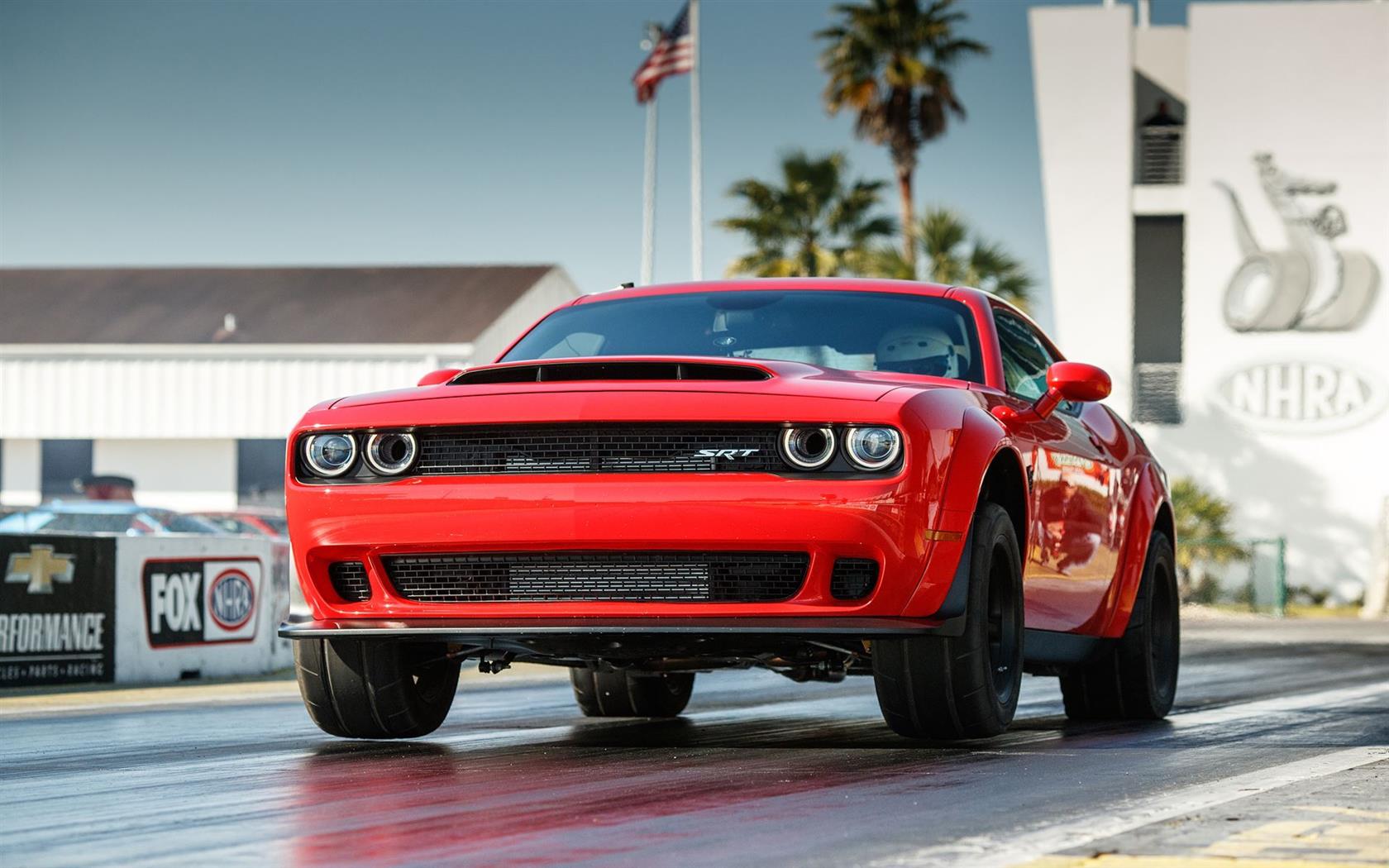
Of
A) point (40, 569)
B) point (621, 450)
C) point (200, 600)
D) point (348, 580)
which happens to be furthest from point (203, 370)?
point (621, 450)

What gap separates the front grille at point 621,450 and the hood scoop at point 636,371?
30 cm

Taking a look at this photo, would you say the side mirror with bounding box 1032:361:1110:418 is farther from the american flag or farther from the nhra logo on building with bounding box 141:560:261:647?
the american flag

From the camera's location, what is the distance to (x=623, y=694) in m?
9.02

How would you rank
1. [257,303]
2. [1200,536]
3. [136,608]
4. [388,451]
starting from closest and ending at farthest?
[388,451], [136,608], [1200,536], [257,303]

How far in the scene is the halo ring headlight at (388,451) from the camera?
6.43 meters

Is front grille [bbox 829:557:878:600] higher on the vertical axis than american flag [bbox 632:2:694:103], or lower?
lower

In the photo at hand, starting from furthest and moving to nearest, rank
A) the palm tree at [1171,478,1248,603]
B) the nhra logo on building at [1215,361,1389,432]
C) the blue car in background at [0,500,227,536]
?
the nhra logo on building at [1215,361,1389,432] → the palm tree at [1171,478,1248,603] → the blue car in background at [0,500,227,536]

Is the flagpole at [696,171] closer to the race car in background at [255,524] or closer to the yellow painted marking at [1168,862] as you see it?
the race car in background at [255,524]

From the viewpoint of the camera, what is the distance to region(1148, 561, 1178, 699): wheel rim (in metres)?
9.05

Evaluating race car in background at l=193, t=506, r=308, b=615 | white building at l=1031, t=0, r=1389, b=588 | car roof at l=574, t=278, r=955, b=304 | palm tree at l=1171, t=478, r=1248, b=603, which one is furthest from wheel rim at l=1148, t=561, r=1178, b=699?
white building at l=1031, t=0, r=1389, b=588

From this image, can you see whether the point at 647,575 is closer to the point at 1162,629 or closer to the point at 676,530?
the point at 676,530

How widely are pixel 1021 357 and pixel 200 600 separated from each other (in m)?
8.47

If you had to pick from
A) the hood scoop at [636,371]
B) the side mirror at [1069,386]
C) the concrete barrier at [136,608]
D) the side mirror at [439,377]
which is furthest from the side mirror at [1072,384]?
the concrete barrier at [136,608]

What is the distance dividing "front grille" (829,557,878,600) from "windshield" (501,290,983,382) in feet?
4.18
